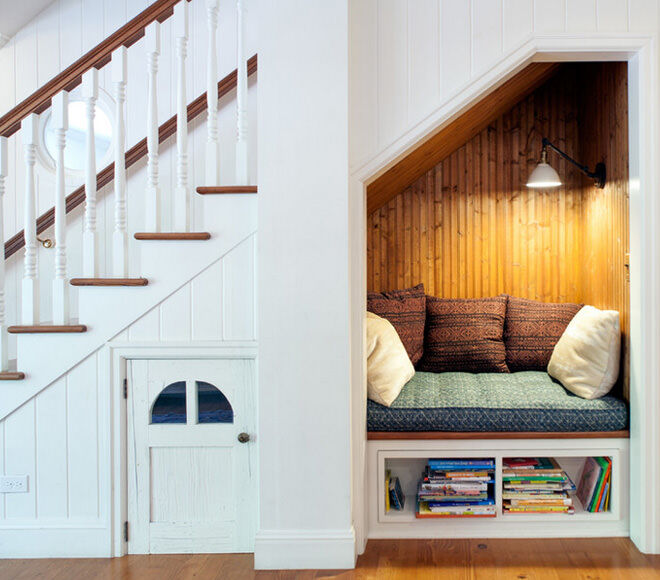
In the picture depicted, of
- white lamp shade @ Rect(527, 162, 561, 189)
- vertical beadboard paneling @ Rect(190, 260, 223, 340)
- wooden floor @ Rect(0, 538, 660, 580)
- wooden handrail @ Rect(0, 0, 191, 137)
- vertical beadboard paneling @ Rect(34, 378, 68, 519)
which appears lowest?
wooden floor @ Rect(0, 538, 660, 580)

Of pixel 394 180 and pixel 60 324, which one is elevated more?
pixel 394 180

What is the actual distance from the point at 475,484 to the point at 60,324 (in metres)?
1.88

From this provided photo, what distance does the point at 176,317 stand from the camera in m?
2.63

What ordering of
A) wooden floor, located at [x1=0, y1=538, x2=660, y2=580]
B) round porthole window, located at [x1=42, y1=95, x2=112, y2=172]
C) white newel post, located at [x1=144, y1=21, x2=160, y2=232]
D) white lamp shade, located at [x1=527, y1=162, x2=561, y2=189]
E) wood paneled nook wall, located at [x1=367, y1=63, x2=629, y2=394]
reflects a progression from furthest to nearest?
round porthole window, located at [x1=42, y1=95, x2=112, y2=172]
wood paneled nook wall, located at [x1=367, y1=63, x2=629, y2=394]
white lamp shade, located at [x1=527, y1=162, x2=561, y2=189]
white newel post, located at [x1=144, y1=21, x2=160, y2=232]
wooden floor, located at [x1=0, y1=538, x2=660, y2=580]

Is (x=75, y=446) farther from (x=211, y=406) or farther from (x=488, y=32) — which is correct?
(x=488, y=32)

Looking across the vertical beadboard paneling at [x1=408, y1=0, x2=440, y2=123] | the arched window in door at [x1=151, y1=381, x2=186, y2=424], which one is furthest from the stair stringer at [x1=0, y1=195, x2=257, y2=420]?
the vertical beadboard paneling at [x1=408, y1=0, x2=440, y2=123]

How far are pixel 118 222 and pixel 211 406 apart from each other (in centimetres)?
84

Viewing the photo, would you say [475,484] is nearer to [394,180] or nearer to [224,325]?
[224,325]

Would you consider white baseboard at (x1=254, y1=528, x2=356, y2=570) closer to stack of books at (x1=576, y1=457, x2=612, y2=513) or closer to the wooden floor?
the wooden floor

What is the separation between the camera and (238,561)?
2.61 metres

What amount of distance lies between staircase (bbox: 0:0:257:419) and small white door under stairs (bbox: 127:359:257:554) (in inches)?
10.9

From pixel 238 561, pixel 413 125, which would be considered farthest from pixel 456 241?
pixel 238 561

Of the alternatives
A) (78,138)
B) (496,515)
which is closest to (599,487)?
(496,515)

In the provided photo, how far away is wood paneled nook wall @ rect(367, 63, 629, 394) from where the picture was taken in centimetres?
379
